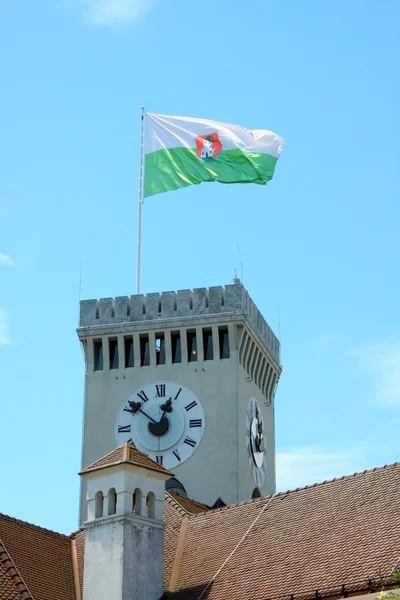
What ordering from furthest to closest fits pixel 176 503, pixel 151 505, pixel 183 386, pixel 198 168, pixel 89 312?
pixel 89 312, pixel 183 386, pixel 198 168, pixel 176 503, pixel 151 505

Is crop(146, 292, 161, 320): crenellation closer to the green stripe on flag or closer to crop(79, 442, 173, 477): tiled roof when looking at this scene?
the green stripe on flag

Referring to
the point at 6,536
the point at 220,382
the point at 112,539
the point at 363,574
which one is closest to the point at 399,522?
the point at 363,574

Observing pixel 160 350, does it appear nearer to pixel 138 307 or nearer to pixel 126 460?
pixel 138 307

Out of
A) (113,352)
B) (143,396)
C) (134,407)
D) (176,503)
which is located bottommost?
(176,503)

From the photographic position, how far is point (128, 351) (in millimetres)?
51312

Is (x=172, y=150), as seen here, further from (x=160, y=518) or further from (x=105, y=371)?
(x=160, y=518)

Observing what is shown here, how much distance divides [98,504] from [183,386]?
14.3 m

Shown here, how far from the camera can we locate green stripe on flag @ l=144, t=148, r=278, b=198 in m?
48.3

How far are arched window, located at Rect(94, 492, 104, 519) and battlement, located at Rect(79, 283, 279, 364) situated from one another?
50.3ft

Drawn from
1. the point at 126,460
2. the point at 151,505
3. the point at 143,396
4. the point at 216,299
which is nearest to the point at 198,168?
the point at 216,299

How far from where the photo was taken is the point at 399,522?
107 feet

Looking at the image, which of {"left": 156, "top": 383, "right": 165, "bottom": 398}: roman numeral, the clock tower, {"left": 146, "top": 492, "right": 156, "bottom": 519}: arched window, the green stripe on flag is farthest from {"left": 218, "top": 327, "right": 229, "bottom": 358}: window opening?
{"left": 146, "top": 492, "right": 156, "bottom": 519}: arched window

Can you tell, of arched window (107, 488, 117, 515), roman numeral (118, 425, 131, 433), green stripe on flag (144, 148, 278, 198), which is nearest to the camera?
arched window (107, 488, 117, 515)

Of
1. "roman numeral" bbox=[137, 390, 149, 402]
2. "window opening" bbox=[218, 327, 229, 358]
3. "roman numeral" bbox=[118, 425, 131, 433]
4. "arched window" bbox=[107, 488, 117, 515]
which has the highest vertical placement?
"window opening" bbox=[218, 327, 229, 358]
